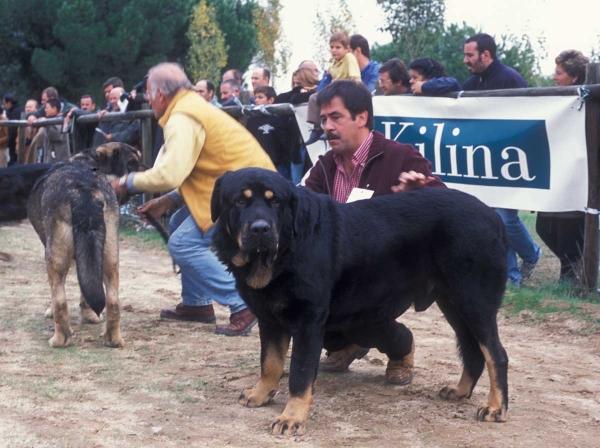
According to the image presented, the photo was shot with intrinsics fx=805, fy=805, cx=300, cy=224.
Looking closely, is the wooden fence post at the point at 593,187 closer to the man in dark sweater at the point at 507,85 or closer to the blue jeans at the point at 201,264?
the man in dark sweater at the point at 507,85

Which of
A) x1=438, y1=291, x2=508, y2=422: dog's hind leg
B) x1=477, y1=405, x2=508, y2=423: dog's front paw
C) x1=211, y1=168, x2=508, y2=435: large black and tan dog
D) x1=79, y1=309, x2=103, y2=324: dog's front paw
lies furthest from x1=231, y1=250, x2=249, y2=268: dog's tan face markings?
x1=79, y1=309, x2=103, y2=324: dog's front paw

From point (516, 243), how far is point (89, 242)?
4.38m

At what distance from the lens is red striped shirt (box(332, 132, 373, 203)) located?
486cm

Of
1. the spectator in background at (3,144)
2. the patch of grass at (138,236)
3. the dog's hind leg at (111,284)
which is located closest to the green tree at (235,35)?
the spectator in background at (3,144)

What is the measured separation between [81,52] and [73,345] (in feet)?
88.7

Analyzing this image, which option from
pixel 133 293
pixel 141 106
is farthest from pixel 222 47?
pixel 133 293

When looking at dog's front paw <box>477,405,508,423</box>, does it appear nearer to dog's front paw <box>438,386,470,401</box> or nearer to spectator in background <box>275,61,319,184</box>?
dog's front paw <box>438,386,470,401</box>

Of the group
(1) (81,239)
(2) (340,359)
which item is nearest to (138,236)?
(1) (81,239)

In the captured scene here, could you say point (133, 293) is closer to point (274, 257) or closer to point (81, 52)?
point (274, 257)

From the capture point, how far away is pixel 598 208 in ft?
23.3

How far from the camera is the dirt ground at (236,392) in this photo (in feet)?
13.1

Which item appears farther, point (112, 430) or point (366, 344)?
point (366, 344)

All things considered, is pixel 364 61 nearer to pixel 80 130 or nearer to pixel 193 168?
pixel 193 168

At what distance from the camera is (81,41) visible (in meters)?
30.9
